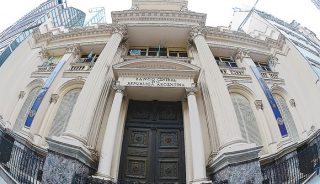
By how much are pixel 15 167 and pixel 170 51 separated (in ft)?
33.4

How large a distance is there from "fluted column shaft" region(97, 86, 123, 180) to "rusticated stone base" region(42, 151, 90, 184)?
0.73m

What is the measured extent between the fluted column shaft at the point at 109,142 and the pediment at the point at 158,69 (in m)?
1.19

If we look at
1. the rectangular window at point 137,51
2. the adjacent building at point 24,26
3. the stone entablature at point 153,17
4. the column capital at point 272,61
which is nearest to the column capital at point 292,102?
the column capital at point 272,61

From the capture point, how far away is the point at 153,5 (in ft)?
57.9

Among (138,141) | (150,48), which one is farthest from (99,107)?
(150,48)

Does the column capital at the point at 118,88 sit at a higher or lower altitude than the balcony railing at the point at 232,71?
lower

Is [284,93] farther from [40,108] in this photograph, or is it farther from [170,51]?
[40,108]

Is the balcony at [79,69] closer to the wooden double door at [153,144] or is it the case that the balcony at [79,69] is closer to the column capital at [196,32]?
the wooden double door at [153,144]

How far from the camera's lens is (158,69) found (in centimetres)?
1192

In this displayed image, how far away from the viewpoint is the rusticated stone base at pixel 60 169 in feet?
25.3

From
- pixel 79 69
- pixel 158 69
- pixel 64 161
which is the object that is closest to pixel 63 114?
pixel 79 69

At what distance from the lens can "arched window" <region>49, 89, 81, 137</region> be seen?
11.5 m

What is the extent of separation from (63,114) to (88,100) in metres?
2.60

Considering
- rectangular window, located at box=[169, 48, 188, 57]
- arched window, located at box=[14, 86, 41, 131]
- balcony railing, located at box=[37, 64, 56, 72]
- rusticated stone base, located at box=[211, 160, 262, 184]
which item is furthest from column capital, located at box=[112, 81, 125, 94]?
rusticated stone base, located at box=[211, 160, 262, 184]
